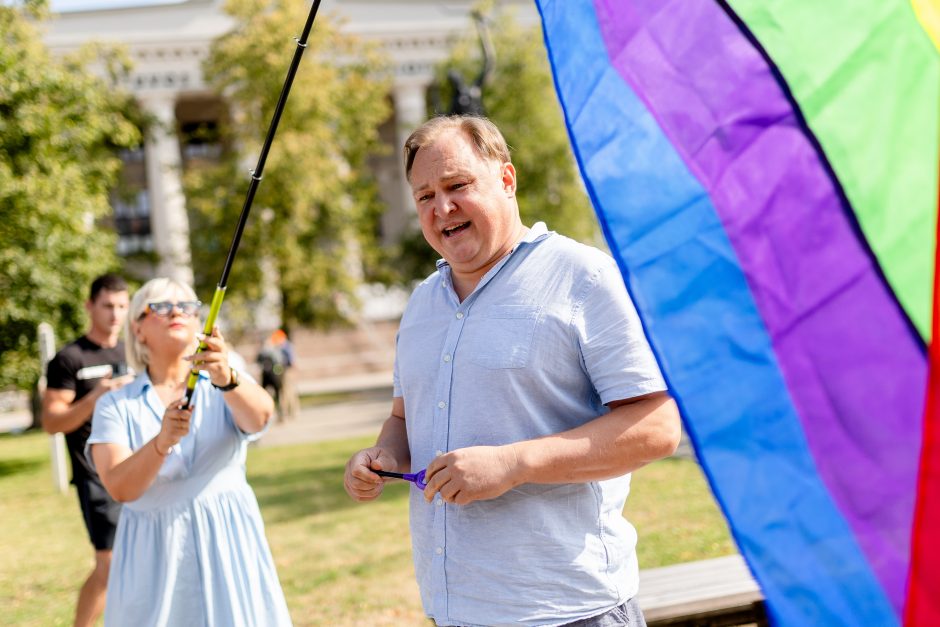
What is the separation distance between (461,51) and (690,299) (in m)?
26.6

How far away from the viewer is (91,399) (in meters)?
5.14

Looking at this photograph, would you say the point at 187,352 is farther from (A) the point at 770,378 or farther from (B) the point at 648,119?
(A) the point at 770,378

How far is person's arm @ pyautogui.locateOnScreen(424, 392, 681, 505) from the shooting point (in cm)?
209

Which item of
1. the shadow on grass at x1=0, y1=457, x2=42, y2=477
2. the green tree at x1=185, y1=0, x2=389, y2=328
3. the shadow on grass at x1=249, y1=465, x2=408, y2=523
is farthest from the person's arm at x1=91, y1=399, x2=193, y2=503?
the green tree at x1=185, y1=0, x2=389, y2=328

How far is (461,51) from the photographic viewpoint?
2747 cm

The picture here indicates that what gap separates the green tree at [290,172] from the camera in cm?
2294

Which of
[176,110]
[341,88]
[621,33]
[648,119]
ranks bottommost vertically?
[648,119]

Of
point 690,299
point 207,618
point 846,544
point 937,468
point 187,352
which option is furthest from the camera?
point 187,352

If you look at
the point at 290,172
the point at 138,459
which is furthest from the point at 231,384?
the point at 290,172

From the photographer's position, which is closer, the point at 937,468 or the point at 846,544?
the point at 937,468

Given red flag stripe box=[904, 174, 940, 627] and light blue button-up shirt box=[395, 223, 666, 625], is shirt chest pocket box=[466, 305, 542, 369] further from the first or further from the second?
red flag stripe box=[904, 174, 940, 627]

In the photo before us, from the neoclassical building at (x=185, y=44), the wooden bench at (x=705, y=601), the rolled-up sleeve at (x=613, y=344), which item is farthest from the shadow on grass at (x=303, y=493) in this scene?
the neoclassical building at (x=185, y=44)

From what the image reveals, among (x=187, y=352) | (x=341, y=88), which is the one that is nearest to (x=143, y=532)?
(x=187, y=352)

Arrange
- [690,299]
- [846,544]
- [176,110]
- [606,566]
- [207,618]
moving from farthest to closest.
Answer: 1. [176,110]
2. [207,618]
3. [606,566]
4. [690,299]
5. [846,544]
